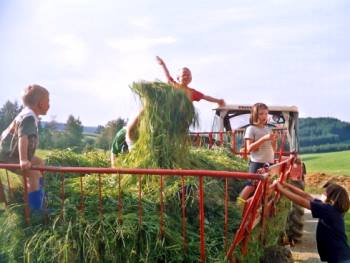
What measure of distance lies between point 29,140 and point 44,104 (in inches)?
14.1

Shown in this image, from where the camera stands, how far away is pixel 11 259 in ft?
10.7

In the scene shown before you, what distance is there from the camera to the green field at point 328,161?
28438mm

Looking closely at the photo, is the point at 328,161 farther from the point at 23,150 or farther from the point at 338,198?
the point at 23,150

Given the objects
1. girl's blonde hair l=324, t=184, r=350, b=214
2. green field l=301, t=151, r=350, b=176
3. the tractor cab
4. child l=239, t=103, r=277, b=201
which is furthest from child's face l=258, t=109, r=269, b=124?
green field l=301, t=151, r=350, b=176

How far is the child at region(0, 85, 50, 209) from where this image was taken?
3.59 meters

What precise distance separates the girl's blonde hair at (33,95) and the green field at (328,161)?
81.7 ft

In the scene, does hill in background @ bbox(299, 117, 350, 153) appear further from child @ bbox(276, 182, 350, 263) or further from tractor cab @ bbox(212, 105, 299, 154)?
child @ bbox(276, 182, 350, 263)

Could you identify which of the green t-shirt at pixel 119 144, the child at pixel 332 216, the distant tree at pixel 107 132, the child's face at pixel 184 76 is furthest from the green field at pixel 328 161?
the child at pixel 332 216

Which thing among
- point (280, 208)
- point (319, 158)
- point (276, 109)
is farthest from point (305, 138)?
point (280, 208)

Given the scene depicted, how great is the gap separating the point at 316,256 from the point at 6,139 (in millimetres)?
4706

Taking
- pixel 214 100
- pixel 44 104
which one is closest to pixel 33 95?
pixel 44 104

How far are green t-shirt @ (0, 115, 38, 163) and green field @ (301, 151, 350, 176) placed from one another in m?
24.9

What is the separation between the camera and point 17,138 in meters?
3.77

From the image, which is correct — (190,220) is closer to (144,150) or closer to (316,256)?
(144,150)
